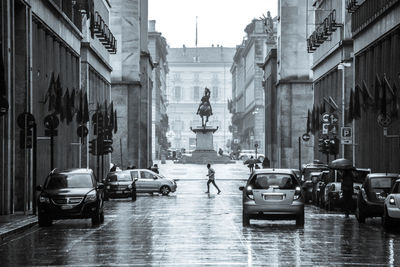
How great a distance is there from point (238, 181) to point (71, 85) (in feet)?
79.6

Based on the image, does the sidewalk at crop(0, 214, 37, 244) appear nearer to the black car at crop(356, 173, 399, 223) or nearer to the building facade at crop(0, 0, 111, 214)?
the building facade at crop(0, 0, 111, 214)

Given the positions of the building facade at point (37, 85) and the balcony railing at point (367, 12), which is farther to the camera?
the balcony railing at point (367, 12)

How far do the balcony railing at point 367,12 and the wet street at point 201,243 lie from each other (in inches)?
560

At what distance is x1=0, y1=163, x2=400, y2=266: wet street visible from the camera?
18.0 m

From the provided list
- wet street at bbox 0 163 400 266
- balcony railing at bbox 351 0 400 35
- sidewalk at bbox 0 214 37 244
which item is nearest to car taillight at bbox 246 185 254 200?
wet street at bbox 0 163 400 266

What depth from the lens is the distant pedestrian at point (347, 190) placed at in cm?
3388

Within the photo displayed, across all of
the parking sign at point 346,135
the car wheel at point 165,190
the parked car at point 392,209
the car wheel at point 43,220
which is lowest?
the car wheel at point 165,190

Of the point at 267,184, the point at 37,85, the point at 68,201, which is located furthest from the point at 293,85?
the point at 68,201

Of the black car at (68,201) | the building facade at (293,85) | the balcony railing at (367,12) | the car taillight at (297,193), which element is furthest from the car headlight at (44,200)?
the building facade at (293,85)

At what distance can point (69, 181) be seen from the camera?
29219 mm

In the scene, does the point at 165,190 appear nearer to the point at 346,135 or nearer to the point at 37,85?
the point at 346,135

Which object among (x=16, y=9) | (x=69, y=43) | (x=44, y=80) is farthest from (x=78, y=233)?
(x=69, y=43)

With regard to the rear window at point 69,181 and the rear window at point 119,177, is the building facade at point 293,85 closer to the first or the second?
the rear window at point 119,177

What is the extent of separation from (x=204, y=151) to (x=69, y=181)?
97.4 meters
